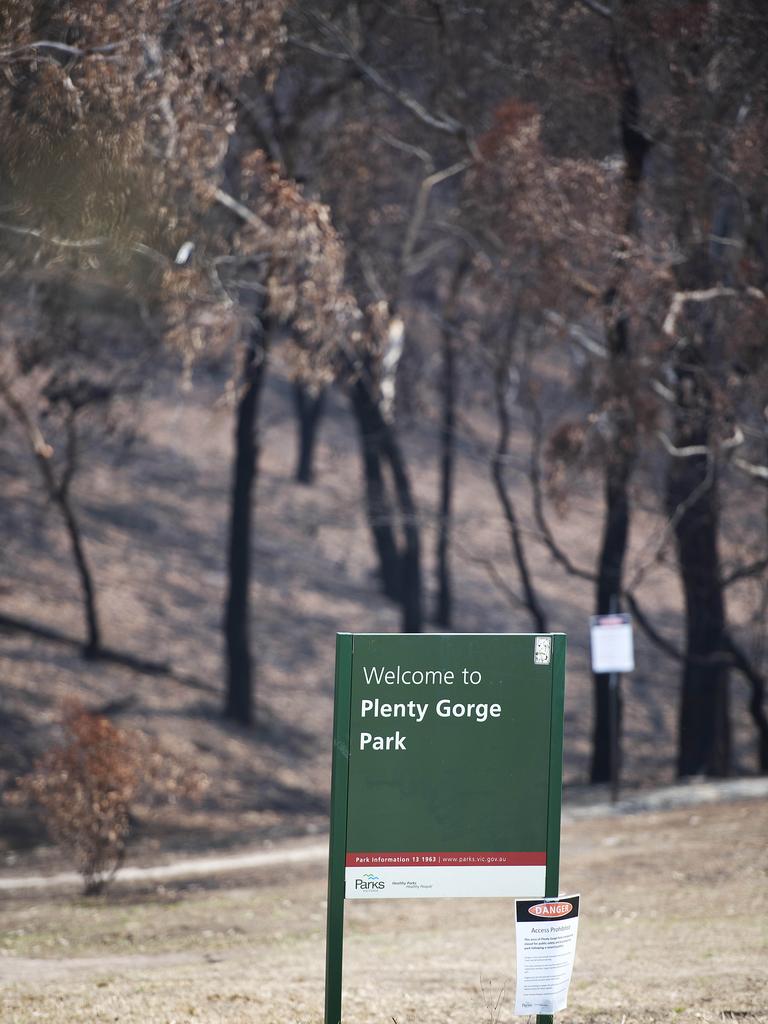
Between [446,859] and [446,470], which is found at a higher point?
[446,470]

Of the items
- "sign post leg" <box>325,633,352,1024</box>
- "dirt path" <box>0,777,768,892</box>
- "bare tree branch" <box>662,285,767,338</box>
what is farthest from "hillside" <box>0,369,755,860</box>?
"sign post leg" <box>325,633,352,1024</box>

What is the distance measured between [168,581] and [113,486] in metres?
4.63

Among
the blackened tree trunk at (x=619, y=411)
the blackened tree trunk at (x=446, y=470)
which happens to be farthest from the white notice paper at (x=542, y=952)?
the blackened tree trunk at (x=446, y=470)

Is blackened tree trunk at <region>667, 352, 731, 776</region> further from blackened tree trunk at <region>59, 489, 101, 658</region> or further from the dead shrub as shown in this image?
blackened tree trunk at <region>59, 489, 101, 658</region>

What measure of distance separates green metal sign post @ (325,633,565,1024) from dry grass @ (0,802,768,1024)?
126 cm

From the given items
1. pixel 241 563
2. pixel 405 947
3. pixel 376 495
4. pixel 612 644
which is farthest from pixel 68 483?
pixel 405 947

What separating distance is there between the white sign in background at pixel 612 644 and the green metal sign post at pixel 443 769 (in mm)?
9055

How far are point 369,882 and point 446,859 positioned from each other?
293 mm

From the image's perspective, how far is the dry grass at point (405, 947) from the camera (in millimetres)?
5910

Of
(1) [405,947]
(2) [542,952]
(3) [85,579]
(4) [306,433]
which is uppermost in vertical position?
(4) [306,433]

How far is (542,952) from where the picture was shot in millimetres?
4508

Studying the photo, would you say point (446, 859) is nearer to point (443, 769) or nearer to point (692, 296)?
point (443, 769)

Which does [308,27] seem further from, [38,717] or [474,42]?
[38,717]

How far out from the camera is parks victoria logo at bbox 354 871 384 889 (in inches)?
187
